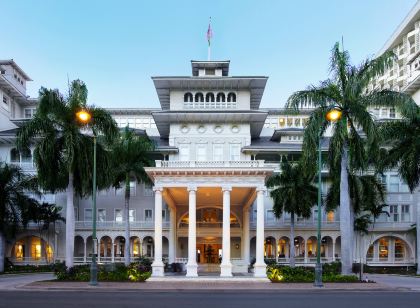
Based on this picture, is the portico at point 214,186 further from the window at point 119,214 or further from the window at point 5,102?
the window at point 5,102

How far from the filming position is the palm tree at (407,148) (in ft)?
132

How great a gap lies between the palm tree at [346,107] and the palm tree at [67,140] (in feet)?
46.6

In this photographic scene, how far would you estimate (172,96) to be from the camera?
55625 millimetres

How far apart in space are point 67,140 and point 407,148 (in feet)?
90.4

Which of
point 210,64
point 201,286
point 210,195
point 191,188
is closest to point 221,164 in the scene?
point 191,188

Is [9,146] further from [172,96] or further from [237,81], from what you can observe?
[237,81]

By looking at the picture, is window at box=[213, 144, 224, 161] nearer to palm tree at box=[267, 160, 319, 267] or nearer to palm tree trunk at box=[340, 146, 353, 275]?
palm tree at box=[267, 160, 319, 267]

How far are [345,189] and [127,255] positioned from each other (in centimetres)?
2232

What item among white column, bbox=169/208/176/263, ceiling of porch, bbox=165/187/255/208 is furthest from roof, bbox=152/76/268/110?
white column, bbox=169/208/176/263

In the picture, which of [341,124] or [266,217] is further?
[266,217]

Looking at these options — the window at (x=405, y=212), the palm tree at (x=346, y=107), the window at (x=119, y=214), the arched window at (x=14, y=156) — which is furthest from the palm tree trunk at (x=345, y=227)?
the arched window at (x=14, y=156)

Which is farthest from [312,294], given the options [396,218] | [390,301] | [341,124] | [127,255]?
[396,218]

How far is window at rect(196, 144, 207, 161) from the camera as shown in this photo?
5481 centimetres

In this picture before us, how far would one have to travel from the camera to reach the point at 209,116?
54.2 metres
